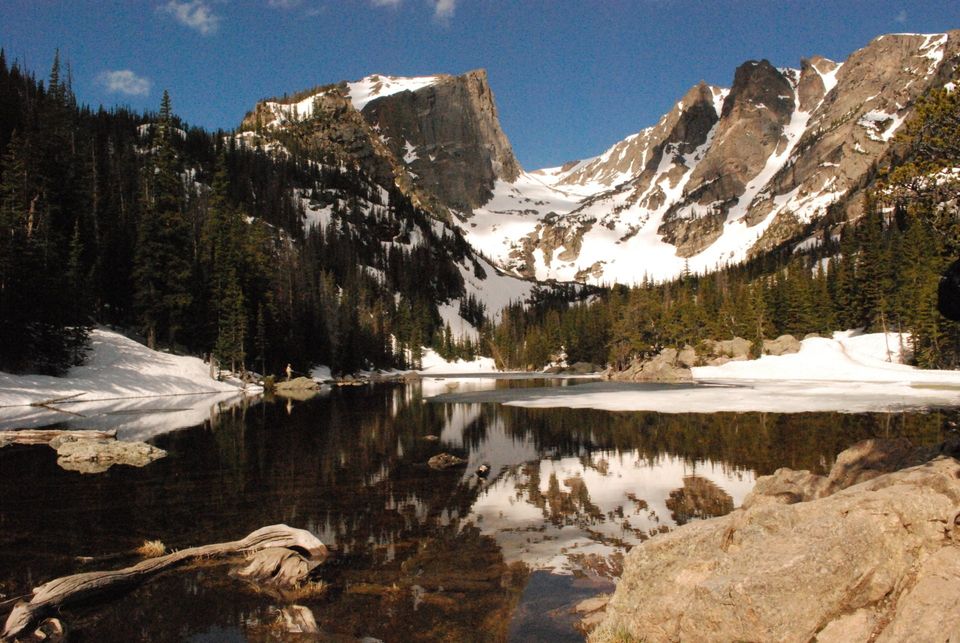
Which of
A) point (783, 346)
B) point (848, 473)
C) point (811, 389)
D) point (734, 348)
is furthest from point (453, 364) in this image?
point (848, 473)

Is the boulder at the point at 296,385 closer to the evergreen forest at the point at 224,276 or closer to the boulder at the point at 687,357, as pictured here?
the evergreen forest at the point at 224,276

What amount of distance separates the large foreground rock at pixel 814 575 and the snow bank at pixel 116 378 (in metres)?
44.7

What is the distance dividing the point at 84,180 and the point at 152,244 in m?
21.6

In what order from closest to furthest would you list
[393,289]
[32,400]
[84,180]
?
1. [32,400]
2. [84,180]
3. [393,289]

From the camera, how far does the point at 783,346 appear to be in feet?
287

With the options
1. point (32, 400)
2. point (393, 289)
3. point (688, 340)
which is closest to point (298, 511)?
point (32, 400)

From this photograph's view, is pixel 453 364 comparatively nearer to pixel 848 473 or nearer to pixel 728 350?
pixel 728 350

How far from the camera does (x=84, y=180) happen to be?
6588 cm

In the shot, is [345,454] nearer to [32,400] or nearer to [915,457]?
[915,457]

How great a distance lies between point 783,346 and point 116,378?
9024cm

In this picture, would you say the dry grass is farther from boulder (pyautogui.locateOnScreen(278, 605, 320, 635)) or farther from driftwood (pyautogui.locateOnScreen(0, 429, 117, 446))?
driftwood (pyautogui.locateOnScreen(0, 429, 117, 446))

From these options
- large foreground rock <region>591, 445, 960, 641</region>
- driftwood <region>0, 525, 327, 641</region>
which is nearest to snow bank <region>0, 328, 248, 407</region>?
driftwood <region>0, 525, 327, 641</region>

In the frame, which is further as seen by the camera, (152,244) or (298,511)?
(152,244)

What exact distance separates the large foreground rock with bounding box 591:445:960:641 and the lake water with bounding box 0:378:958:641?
1.57 m
